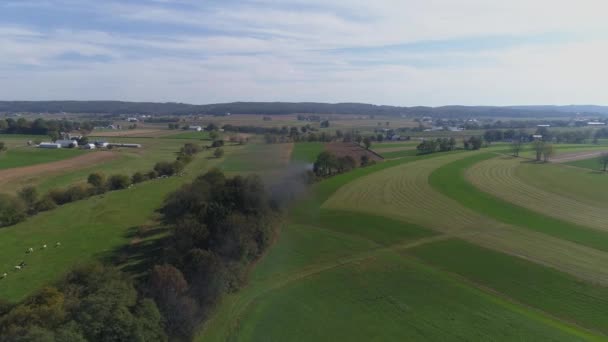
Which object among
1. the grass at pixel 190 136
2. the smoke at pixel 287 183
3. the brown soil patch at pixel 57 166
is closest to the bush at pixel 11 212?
the brown soil patch at pixel 57 166

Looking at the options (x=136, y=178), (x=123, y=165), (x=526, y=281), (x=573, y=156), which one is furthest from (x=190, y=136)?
(x=526, y=281)

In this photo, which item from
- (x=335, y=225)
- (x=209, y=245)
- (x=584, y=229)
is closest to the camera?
(x=209, y=245)

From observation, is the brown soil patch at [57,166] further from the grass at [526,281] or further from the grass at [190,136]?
the grass at [526,281]

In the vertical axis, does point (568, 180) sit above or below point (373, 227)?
above

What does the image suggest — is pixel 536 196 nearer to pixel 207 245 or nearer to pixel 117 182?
pixel 207 245

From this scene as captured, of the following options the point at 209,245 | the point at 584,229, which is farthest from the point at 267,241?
the point at 584,229

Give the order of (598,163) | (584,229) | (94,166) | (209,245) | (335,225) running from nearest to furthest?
1. (209,245)
2. (584,229)
3. (335,225)
4. (598,163)
5. (94,166)

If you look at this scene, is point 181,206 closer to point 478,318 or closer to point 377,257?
point 377,257

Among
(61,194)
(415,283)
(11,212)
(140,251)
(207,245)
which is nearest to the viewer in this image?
(415,283)
